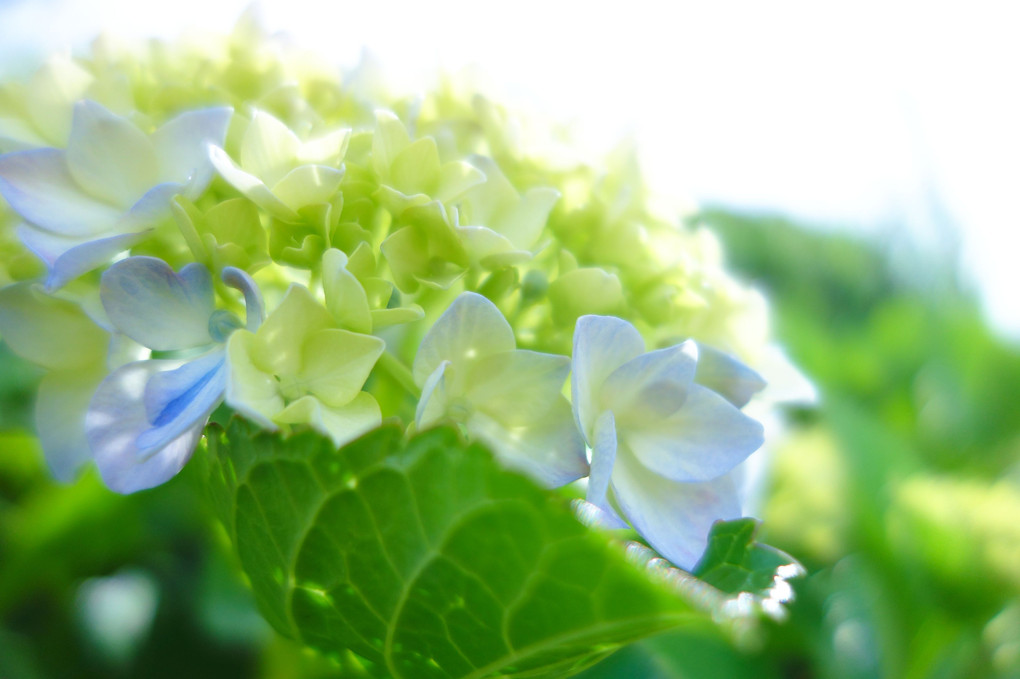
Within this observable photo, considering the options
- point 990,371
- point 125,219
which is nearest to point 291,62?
point 125,219

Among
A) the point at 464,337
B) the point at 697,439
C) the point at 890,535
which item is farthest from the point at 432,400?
the point at 890,535

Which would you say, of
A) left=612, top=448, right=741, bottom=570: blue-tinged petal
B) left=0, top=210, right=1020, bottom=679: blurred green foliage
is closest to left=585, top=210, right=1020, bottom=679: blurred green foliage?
left=0, top=210, right=1020, bottom=679: blurred green foliage

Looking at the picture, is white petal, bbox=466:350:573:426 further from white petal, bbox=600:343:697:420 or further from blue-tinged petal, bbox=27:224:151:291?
blue-tinged petal, bbox=27:224:151:291

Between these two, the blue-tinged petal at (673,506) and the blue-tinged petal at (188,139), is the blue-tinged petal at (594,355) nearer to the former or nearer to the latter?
the blue-tinged petal at (673,506)

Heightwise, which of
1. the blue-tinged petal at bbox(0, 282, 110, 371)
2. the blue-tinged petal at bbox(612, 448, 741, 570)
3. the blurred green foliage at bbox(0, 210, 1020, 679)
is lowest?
the blurred green foliage at bbox(0, 210, 1020, 679)

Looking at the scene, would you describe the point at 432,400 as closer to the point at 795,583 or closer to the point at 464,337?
the point at 464,337

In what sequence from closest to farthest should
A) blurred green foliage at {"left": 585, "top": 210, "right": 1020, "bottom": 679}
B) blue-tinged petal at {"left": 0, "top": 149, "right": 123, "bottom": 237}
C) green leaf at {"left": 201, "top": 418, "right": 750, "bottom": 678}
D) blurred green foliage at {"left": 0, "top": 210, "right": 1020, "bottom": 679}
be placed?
green leaf at {"left": 201, "top": 418, "right": 750, "bottom": 678} < blue-tinged petal at {"left": 0, "top": 149, "right": 123, "bottom": 237} < blurred green foliage at {"left": 0, "top": 210, "right": 1020, "bottom": 679} < blurred green foliage at {"left": 585, "top": 210, "right": 1020, "bottom": 679}

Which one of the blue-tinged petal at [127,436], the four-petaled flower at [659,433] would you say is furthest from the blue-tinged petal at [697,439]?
the blue-tinged petal at [127,436]
